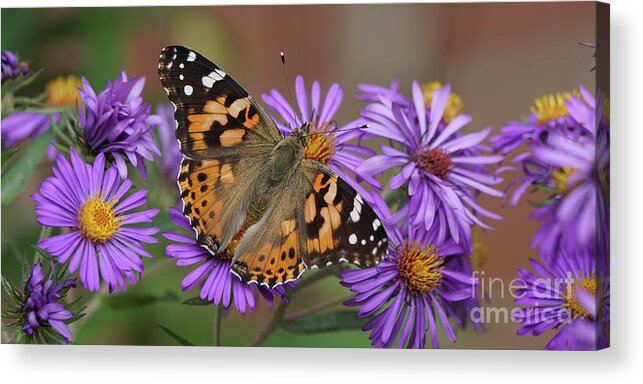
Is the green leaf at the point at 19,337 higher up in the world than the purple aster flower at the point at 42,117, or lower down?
lower down

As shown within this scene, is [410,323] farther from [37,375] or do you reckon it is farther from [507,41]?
[37,375]

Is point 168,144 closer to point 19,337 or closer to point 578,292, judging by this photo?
point 19,337

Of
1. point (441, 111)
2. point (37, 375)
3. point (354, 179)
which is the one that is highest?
point (441, 111)

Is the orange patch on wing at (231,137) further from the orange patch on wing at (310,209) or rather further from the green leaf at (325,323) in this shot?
the green leaf at (325,323)

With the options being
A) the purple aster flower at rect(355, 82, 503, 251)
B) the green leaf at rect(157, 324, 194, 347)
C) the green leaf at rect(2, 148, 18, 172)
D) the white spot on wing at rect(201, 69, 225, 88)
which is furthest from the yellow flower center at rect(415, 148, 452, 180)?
the green leaf at rect(2, 148, 18, 172)

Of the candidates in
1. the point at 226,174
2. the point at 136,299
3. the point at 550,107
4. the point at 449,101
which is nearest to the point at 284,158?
the point at 226,174

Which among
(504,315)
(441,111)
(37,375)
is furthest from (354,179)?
(37,375)

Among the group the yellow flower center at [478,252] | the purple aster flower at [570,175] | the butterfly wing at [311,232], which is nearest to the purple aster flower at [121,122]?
the butterfly wing at [311,232]
